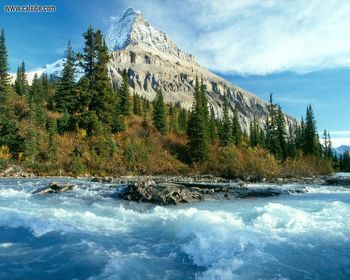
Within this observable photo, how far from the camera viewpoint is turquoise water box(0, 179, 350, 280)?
9.20m

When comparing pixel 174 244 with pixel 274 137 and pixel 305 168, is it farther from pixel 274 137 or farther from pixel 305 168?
pixel 274 137

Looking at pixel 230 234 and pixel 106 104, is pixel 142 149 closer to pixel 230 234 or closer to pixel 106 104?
→ pixel 106 104

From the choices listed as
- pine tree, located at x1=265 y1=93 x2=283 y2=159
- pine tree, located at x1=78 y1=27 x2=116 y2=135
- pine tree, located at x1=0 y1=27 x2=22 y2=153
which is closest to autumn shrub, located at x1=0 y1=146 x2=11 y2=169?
pine tree, located at x1=0 y1=27 x2=22 y2=153

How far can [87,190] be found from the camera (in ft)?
90.3

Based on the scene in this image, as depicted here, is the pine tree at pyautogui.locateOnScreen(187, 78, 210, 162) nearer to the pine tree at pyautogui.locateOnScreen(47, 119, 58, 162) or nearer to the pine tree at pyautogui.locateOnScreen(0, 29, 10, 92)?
the pine tree at pyautogui.locateOnScreen(47, 119, 58, 162)

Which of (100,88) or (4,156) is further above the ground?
(100,88)

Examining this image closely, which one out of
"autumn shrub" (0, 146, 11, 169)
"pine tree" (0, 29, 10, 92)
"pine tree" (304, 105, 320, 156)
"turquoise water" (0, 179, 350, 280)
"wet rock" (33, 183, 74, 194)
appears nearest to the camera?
"turquoise water" (0, 179, 350, 280)

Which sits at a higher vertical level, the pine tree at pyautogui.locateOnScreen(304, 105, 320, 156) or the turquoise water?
the pine tree at pyautogui.locateOnScreen(304, 105, 320, 156)

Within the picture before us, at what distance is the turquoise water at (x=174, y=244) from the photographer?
9195 millimetres

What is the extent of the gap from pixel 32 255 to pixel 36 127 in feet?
142

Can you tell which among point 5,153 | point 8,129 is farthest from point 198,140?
point 5,153

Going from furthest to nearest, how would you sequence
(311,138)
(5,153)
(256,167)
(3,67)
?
(311,138), (3,67), (256,167), (5,153)

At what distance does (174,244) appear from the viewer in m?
11.9

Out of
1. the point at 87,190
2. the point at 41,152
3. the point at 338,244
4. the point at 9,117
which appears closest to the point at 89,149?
the point at 41,152
